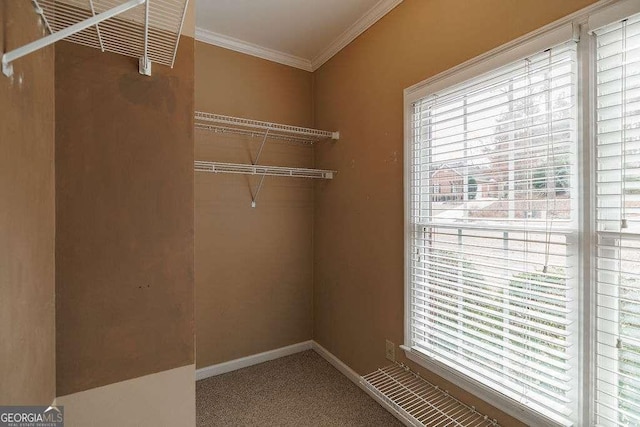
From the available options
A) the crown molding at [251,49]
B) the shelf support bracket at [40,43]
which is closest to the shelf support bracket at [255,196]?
the crown molding at [251,49]

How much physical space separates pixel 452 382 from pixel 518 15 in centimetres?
179

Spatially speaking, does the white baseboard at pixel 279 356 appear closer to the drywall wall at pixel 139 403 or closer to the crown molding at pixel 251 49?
the drywall wall at pixel 139 403

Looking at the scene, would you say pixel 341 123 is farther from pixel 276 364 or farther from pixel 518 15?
pixel 276 364

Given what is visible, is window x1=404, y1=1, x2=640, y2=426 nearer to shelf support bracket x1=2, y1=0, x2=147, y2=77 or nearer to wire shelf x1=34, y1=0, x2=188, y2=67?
wire shelf x1=34, y1=0, x2=188, y2=67

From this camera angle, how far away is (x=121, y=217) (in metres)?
1.09

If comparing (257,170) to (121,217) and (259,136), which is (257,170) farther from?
(121,217)

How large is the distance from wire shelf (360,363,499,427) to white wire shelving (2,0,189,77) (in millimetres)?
1835

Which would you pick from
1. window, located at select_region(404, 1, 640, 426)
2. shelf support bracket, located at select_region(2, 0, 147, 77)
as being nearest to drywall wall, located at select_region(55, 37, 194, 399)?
shelf support bracket, located at select_region(2, 0, 147, 77)

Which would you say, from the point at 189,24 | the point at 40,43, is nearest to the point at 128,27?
the point at 189,24

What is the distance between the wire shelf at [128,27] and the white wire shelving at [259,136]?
954 millimetres

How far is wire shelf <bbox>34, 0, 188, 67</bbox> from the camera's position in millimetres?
982

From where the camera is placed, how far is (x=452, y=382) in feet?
5.25

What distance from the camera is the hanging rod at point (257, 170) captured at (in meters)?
2.14

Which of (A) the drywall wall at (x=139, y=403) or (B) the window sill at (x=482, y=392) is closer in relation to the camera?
(A) the drywall wall at (x=139, y=403)
